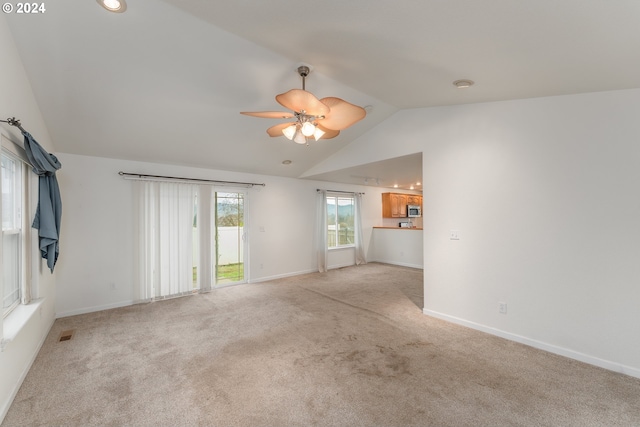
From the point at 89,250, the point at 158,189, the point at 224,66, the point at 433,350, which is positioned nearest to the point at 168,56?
the point at 224,66

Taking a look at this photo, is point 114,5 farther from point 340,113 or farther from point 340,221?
point 340,221

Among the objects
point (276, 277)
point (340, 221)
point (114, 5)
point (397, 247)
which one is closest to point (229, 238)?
point (276, 277)

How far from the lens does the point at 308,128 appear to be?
2.36m

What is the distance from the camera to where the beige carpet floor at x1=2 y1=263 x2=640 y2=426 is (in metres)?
1.84

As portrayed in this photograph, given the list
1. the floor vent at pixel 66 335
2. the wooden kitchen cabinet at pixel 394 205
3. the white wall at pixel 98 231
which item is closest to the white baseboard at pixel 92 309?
the white wall at pixel 98 231

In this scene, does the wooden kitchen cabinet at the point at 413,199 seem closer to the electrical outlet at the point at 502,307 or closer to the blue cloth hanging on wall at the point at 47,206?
the electrical outlet at the point at 502,307

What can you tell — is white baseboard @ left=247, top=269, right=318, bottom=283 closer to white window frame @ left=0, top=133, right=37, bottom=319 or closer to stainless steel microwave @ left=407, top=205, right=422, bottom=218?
white window frame @ left=0, top=133, right=37, bottom=319

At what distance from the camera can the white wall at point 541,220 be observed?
2.33 m

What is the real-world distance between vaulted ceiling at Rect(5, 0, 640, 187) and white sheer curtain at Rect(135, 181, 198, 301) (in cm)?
99

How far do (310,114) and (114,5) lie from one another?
1.51m

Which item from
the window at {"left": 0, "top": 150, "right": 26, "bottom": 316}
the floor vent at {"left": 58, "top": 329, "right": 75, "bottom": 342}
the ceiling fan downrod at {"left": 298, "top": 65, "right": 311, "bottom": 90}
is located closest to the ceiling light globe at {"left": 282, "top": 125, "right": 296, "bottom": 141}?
the ceiling fan downrod at {"left": 298, "top": 65, "right": 311, "bottom": 90}

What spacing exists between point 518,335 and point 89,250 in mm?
5556

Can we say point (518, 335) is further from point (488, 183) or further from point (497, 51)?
point (497, 51)

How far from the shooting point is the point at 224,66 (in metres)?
2.64
